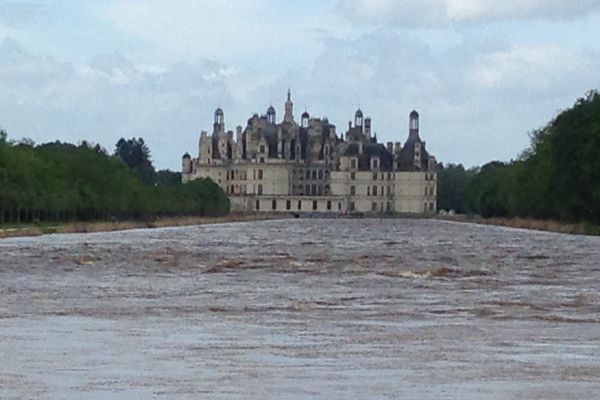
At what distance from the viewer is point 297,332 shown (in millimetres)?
24812

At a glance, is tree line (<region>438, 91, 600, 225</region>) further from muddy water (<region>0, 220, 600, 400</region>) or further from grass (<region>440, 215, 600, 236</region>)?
muddy water (<region>0, 220, 600, 400</region>)

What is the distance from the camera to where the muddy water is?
1808cm

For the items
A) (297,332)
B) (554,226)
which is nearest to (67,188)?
(554,226)

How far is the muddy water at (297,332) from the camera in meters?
18.1

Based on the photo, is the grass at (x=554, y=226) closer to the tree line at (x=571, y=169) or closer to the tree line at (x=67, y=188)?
the tree line at (x=571, y=169)

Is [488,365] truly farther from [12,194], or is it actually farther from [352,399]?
[12,194]

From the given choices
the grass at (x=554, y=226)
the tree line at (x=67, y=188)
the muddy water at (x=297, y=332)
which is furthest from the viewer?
the grass at (x=554, y=226)

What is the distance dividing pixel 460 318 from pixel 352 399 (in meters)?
11.3

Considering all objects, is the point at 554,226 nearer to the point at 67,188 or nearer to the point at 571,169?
the point at 571,169

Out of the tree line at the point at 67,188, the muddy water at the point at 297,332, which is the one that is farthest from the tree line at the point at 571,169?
the muddy water at the point at 297,332

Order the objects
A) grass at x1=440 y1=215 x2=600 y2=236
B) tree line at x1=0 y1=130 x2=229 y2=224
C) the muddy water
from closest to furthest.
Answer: the muddy water
tree line at x1=0 y1=130 x2=229 y2=224
grass at x1=440 y1=215 x2=600 y2=236

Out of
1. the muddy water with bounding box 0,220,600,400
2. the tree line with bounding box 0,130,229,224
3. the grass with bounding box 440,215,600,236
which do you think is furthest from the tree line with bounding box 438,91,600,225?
the muddy water with bounding box 0,220,600,400

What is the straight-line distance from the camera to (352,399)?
55.4 ft

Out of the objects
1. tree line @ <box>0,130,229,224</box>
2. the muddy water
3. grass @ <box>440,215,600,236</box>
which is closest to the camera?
the muddy water
